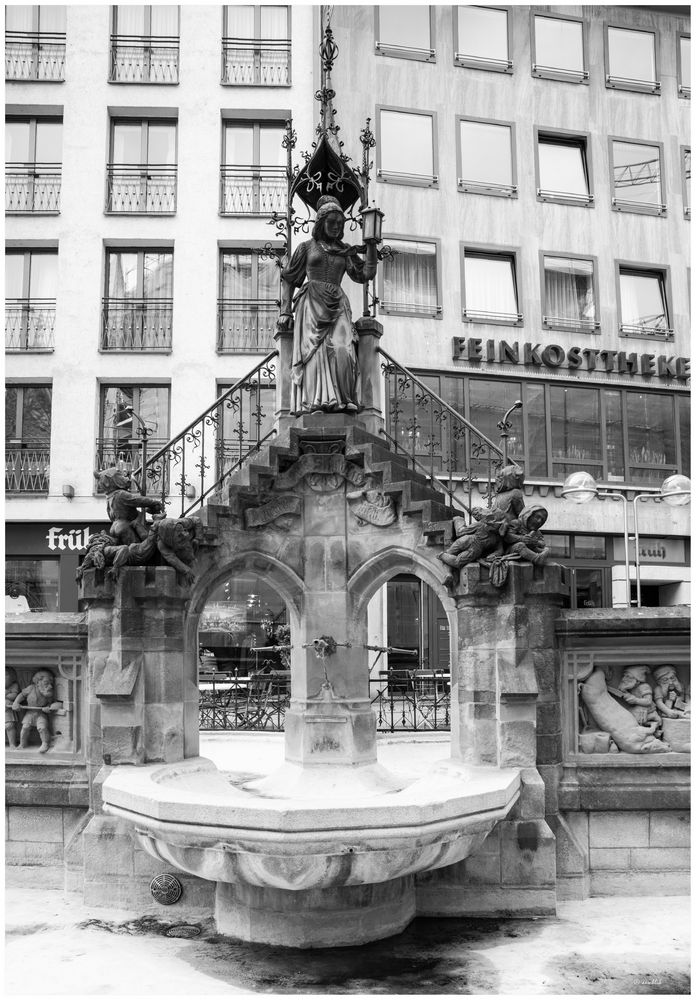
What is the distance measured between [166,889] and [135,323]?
18.1 metres

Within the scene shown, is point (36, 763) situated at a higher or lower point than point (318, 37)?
lower

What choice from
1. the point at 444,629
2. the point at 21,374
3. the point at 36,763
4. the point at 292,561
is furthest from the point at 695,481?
the point at 21,374

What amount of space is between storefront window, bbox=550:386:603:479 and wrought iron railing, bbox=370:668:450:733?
7671 mm

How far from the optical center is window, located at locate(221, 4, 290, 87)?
2528 centimetres

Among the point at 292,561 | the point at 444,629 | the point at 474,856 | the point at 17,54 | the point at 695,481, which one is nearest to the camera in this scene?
the point at 474,856

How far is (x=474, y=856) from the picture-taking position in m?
8.54

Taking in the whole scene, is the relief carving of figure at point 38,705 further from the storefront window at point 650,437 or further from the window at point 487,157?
the window at point 487,157

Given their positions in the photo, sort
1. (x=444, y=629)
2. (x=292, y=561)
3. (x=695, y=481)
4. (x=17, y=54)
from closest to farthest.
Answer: (x=695, y=481)
(x=292, y=561)
(x=444, y=629)
(x=17, y=54)

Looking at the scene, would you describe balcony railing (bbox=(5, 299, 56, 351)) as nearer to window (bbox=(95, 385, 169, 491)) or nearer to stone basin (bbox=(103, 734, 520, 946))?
window (bbox=(95, 385, 169, 491))

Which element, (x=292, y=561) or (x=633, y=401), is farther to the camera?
(x=633, y=401)

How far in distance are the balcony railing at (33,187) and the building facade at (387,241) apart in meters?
0.06

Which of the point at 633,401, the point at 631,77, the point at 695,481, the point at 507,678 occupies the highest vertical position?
the point at 631,77

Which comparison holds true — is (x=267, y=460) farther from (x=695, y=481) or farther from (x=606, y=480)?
(x=606, y=480)

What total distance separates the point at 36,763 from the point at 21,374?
54.8 ft
